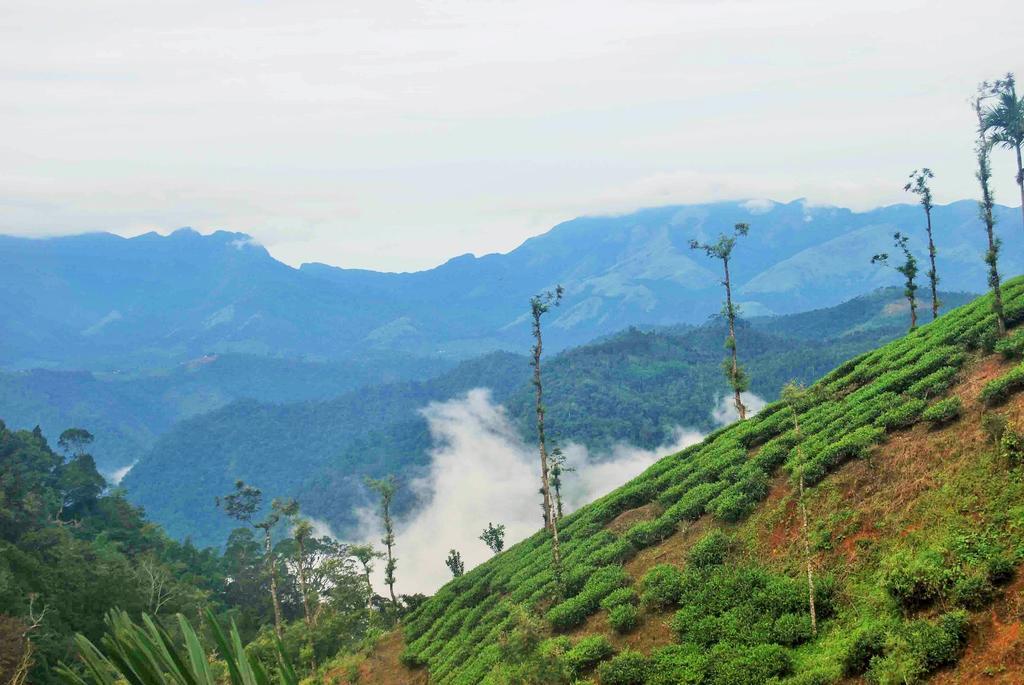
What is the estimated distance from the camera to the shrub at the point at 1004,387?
2195 cm

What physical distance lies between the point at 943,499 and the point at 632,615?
895 centimetres

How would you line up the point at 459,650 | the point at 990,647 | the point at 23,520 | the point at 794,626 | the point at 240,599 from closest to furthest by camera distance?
the point at 990,647, the point at 794,626, the point at 459,650, the point at 23,520, the point at 240,599

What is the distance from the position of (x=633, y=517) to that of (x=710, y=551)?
8.62 metres

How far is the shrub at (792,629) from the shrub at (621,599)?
5.94 meters

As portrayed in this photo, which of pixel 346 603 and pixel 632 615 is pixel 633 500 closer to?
pixel 632 615

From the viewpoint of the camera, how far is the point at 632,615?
23344 mm

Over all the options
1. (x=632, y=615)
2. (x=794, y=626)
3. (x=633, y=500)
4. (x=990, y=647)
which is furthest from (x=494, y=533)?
(x=990, y=647)

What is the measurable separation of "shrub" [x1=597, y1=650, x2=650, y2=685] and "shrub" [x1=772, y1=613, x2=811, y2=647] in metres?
3.42

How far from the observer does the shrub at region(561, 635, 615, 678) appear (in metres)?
22.2

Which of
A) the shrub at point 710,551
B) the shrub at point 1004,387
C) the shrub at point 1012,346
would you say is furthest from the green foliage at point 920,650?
the shrub at point 1012,346

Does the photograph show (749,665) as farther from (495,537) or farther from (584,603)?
(495,537)

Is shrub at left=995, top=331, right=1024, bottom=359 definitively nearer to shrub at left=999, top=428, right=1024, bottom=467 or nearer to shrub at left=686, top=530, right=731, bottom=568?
shrub at left=999, top=428, right=1024, bottom=467

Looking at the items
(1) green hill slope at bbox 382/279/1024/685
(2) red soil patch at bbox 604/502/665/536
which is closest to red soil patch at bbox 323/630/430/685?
(1) green hill slope at bbox 382/279/1024/685

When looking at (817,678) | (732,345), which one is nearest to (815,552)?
(817,678)
